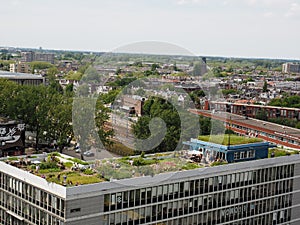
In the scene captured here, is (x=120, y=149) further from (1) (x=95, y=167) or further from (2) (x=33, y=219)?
(2) (x=33, y=219)

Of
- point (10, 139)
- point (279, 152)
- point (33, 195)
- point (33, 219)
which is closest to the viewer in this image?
point (33, 195)

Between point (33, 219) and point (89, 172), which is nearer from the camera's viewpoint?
point (33, 219)

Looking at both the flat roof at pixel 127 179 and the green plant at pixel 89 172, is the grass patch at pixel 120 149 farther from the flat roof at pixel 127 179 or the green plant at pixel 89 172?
the flat roof at pixel 127 179

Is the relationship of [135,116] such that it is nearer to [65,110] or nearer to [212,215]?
[212,215]

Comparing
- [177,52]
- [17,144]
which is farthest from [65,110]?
[177,52]

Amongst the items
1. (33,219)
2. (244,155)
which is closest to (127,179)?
(33,219)

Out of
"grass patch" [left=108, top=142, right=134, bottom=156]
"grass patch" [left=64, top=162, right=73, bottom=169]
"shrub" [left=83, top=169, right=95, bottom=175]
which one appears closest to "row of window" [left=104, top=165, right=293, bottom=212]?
"shrub" [left=83, top=169, right=95, bottom=175]
